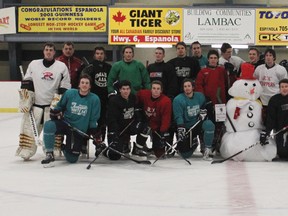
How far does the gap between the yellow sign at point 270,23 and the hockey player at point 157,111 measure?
667 cm

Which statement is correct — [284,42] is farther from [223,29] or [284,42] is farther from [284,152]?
[284,152]

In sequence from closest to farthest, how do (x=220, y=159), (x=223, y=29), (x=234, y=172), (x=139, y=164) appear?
(x=234, y=172) → (x=139, y=164) → (x=220, y=159) → (x=223, y=29)

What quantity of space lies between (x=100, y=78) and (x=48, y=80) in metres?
0.56

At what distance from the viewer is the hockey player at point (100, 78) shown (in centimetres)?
493

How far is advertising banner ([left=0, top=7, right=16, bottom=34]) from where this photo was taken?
37.4 ft

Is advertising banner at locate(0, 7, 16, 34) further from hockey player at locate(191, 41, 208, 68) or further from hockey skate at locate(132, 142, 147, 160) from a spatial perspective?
hockey skate at locate(132, 142, 147, 160)

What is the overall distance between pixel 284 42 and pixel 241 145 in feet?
22.5

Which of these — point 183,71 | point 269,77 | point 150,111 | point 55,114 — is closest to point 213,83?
point 183,71

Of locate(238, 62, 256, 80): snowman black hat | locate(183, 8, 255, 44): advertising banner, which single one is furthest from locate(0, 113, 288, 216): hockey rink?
locate(183, 8, 255, 44): advertising banner

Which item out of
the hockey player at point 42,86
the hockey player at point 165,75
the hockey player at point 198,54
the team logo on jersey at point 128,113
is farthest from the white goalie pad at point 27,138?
the hockey player at point 198,54

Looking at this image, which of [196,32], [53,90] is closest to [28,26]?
[196,32]

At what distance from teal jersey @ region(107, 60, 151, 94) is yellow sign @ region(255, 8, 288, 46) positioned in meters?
6.54

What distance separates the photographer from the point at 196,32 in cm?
1083

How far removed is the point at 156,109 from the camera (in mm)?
4715
